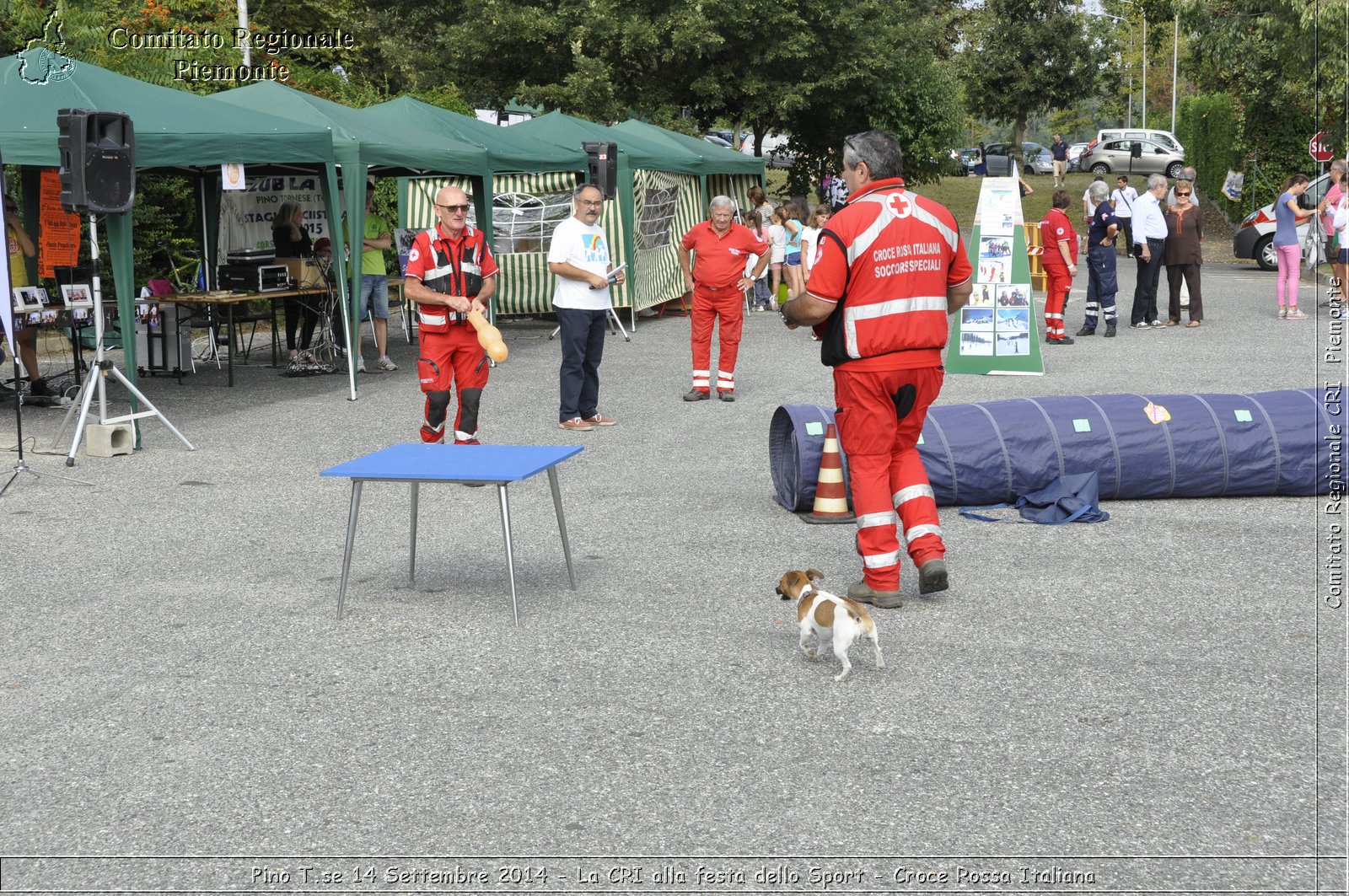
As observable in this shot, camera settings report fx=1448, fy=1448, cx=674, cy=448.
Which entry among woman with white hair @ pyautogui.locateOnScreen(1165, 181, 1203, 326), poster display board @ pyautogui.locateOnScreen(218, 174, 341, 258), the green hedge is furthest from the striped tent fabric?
the green hedge

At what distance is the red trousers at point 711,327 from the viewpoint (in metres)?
12.6

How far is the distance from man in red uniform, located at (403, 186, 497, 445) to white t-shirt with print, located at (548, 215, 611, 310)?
6.14ft

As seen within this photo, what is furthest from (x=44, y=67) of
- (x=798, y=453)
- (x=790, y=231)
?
(x=790, y=231)

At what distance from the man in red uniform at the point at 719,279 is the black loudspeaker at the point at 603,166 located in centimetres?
461

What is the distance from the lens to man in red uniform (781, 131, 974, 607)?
20.0 feet

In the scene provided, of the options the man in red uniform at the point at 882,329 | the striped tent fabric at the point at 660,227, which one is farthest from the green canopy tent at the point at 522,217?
the man in red uniform at the point at 882,329

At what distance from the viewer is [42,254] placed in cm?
1235

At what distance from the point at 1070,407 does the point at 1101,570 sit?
1.76 m

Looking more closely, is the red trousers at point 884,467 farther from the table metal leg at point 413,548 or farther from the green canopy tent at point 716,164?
the green canopy tent at point 716,164

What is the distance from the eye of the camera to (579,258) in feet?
35.4

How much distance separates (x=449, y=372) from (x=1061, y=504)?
3.69 meters

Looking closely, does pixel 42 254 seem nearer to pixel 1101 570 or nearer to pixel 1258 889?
pixel 1101 570

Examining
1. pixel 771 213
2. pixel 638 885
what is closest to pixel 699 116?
pixel 771 213

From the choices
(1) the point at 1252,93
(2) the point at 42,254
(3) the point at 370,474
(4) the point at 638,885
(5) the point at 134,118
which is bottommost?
(4) the point at 638,885
